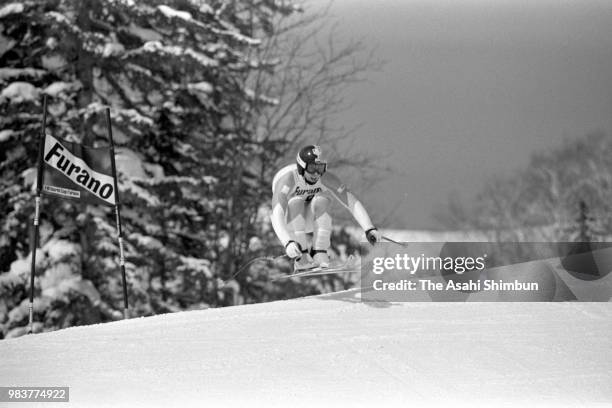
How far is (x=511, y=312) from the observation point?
10.3 meters

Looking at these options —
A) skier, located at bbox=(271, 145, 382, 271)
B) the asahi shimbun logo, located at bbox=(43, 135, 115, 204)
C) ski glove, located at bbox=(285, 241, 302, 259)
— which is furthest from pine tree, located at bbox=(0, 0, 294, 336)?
ski glove, located at bbox=(285, 241, 302, 259)

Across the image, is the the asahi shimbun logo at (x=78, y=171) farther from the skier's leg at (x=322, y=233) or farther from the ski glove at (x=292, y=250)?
the ski glove at (x=292, y=250)

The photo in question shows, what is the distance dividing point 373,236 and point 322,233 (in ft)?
2.06

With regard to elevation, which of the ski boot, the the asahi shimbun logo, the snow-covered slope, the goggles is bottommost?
the snow-covered slope

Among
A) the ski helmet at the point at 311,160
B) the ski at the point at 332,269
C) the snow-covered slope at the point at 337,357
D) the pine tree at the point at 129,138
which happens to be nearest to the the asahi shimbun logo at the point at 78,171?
the snow-covered slope at the point at 337,357

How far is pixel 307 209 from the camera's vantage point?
10047 mm

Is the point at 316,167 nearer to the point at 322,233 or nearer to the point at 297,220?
the point at 297,220

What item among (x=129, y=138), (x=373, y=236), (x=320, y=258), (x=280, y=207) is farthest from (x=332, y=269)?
(x=129, y=138)

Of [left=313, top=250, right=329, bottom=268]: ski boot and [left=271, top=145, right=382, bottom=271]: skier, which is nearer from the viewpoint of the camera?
[left=271, top=145, right=382, bottom=271]: skier

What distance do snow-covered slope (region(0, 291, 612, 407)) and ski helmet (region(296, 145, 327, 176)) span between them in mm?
1619

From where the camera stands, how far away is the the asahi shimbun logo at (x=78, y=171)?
1193cm

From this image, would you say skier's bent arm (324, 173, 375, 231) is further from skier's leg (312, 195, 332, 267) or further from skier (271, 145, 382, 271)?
skier's leg (312, 195, 332, 267)

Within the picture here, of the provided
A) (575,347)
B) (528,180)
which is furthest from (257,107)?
(528,180)

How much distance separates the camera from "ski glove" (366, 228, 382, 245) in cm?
976
